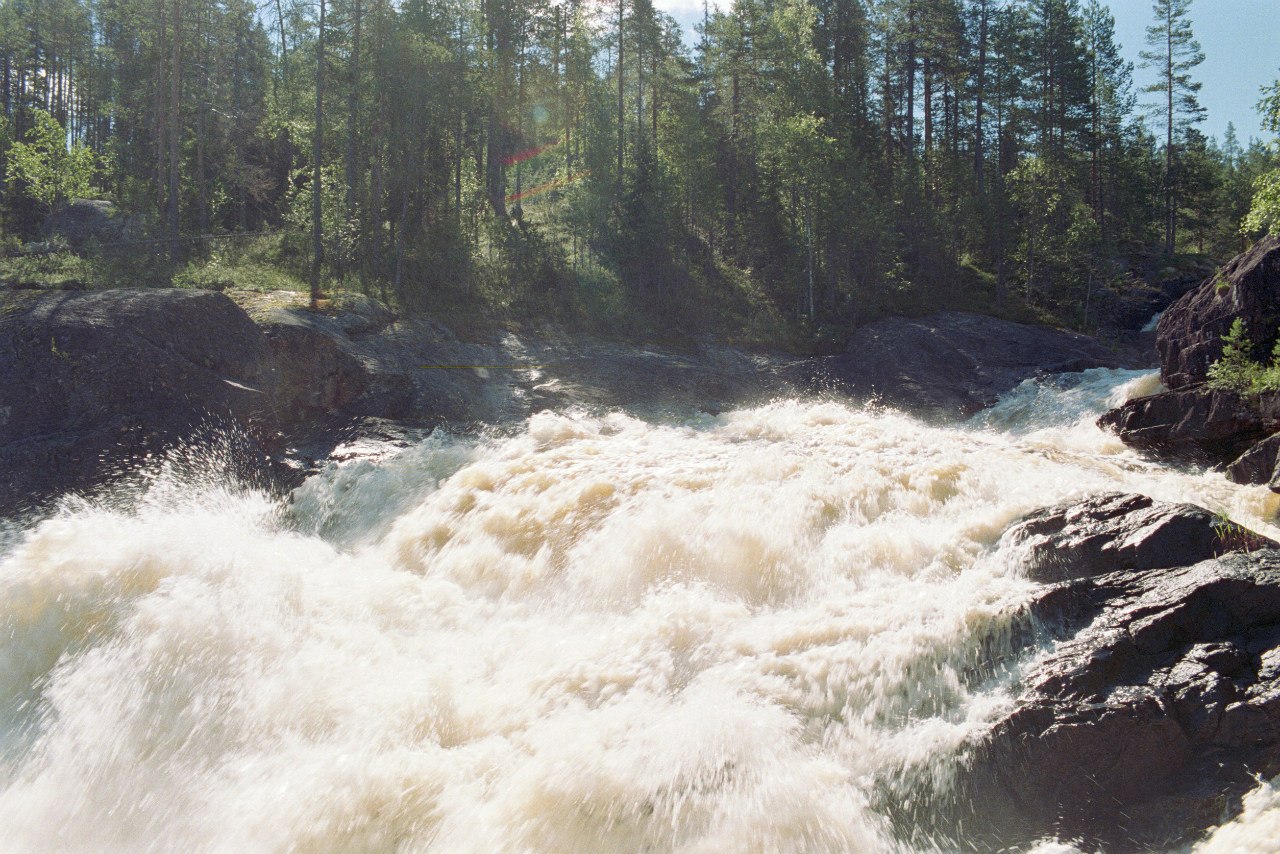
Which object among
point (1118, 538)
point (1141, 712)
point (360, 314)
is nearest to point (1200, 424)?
point (1118, 538)

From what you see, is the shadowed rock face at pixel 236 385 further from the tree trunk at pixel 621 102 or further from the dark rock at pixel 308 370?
the tree trunk at pixel 621 102

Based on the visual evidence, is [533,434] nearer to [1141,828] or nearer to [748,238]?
[1141,828]

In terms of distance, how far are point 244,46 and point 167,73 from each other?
1152 cm

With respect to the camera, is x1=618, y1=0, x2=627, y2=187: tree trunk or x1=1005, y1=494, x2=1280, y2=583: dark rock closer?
x1=1005, y1=494, x2=1280, y2=583: dark rock

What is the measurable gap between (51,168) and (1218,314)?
34.9 meters

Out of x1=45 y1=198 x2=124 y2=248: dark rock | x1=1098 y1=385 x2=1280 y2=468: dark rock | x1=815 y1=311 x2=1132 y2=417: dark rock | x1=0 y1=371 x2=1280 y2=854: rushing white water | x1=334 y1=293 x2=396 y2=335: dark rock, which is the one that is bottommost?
x1=0 y1=371 x2=1280 y2=854: rushing white water

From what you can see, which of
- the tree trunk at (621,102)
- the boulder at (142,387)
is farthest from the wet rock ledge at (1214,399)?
the tree trunk at (621,102)

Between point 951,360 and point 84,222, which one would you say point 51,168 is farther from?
point 951,360

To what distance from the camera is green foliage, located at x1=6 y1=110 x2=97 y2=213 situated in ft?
87.0

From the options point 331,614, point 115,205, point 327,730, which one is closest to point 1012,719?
point 327,730

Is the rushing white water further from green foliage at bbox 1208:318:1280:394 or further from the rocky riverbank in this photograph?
green foliage at bbox 1208:318:1280:394

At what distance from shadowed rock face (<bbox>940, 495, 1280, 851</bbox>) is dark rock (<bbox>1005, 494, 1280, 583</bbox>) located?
0.18 ft

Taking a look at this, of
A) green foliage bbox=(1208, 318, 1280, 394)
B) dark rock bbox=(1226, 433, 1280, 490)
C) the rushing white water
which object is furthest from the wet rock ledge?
the rushing white water

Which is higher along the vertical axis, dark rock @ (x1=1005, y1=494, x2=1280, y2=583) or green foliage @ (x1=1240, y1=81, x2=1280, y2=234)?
green foliage @ (x1=1240, y1=81, x2=1280, y2=234)
